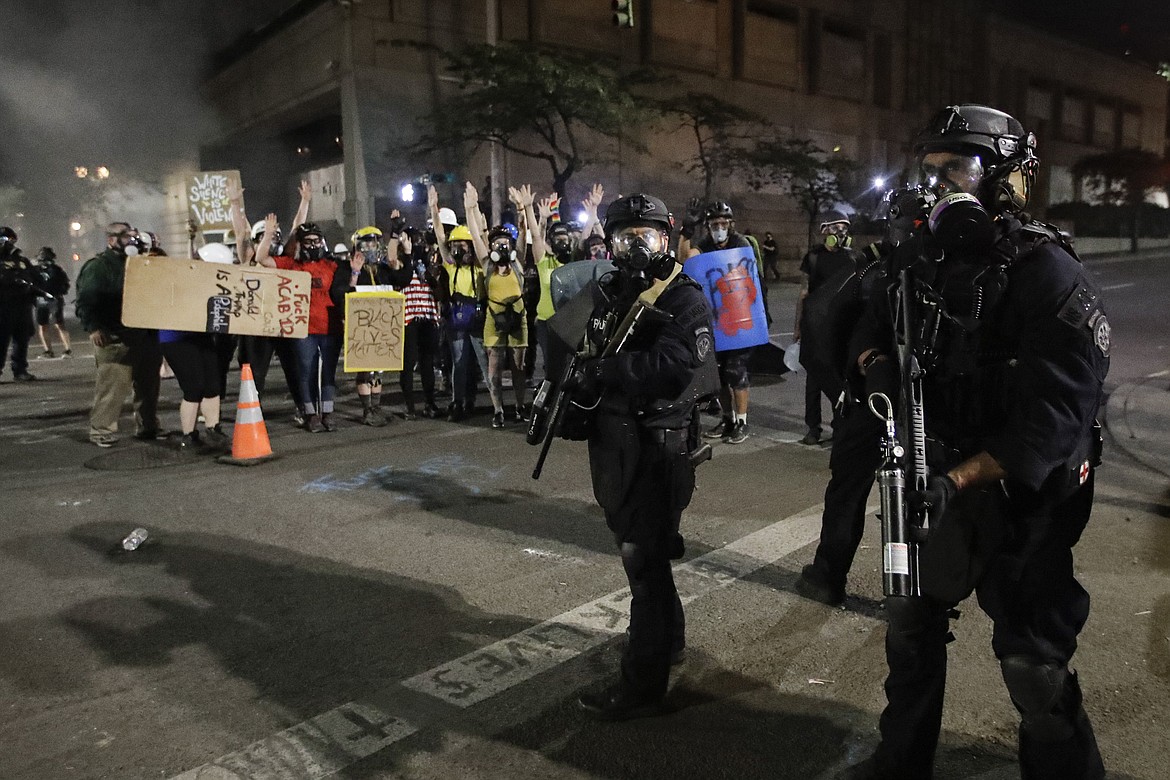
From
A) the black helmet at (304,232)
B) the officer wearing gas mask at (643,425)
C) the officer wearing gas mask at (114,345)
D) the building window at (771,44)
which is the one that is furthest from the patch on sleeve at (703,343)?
the building window at (771,44)

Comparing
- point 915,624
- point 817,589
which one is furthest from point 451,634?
point 915,624

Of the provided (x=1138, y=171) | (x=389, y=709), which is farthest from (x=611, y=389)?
(x=1138, y=171)

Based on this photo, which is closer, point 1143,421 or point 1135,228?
point 1143,421

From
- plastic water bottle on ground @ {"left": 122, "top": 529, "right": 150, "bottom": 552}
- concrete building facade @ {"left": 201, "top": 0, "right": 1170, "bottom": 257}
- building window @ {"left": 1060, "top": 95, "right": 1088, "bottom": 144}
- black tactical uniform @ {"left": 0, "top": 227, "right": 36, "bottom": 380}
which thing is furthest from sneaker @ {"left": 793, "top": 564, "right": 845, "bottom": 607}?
building window @ {"left": 1060, "top": 95, "right": 1088, "bottom": 144}

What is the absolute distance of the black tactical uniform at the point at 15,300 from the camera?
10.9 metres

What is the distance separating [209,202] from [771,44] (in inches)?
1191

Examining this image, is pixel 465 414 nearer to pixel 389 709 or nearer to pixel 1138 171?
pixel 389 709

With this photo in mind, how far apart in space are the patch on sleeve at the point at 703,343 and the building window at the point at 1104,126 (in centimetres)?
6214

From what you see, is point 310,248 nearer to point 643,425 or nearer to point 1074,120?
point 643,425

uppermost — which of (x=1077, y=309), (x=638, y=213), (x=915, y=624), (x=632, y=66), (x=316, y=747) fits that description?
(x=632, y=66)

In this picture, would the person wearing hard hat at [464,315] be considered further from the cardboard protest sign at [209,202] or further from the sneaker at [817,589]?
the sneaker at [817,589]

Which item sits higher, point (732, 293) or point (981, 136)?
point (981, 136)

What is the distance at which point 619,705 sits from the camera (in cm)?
295

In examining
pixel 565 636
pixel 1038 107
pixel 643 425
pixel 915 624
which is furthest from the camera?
pixel 1038 107
